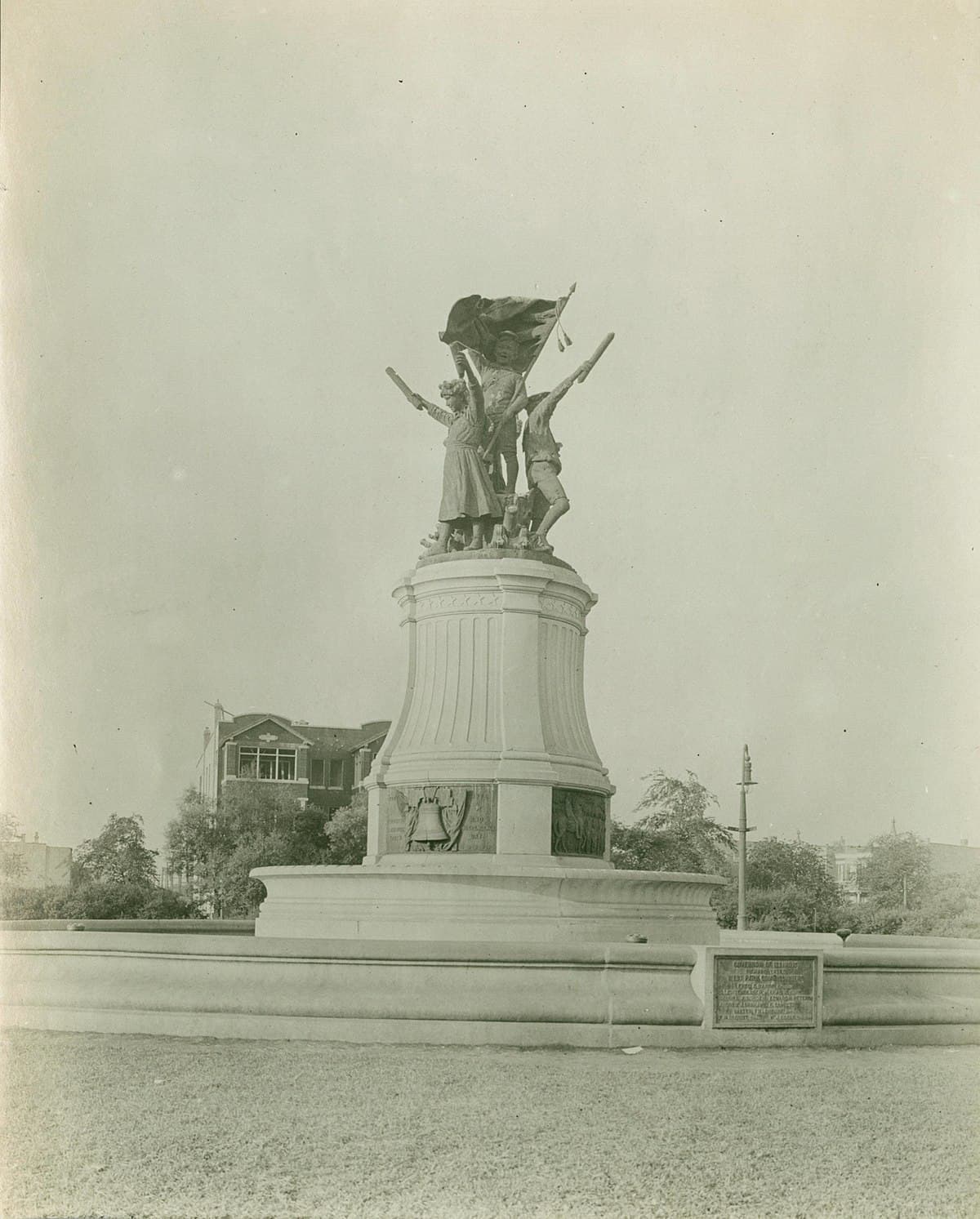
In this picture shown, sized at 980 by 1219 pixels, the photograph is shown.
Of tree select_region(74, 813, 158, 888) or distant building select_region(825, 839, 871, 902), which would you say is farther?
distant building select_region(825, 839, 871, 902)

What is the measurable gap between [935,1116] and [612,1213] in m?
3.05

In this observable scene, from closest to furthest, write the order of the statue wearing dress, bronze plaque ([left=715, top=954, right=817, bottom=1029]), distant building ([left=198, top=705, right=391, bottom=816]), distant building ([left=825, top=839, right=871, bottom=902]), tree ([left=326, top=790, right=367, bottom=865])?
bronze plaque ([left=715, top=954, right=817, bottom=1029]), the statue wearing dress, tree ([left=326, top=790, right=367, bottom=865]), distant building ([left=825, top=839, right=871, bottom=902]), distant building ([left=198, top=705, right=391, bottom=816])

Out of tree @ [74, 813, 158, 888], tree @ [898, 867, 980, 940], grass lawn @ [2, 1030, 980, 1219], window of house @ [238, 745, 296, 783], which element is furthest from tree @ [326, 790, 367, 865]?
grass lawn @ [2, 1030, 980, 1219]

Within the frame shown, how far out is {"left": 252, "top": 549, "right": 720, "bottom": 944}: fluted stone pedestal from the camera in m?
14.4

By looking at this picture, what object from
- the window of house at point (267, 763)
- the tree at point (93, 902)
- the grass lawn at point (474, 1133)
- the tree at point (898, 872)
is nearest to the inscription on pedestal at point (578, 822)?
the grass lawn at point (474, 1133)

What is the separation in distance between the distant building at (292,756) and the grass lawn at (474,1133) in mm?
46733

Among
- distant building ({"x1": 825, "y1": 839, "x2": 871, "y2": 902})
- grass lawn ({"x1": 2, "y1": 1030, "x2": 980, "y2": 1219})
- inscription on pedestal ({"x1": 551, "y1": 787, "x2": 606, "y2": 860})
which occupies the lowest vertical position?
distant building ({"x1": 825, "y1": 839, "x2": 871, "y2": 902})

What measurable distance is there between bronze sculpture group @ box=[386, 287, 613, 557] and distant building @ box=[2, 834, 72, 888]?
1730cm

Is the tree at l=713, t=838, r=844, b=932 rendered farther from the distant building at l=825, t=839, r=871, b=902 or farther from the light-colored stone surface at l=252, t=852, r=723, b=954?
the light-colored stone surface at l=252, t=852, r=723, b=954

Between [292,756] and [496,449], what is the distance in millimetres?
42627

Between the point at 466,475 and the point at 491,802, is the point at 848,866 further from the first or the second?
the point at 491,802

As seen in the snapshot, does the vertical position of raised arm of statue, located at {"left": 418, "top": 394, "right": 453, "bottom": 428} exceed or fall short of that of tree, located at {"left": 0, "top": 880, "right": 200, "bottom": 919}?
it exceeds it

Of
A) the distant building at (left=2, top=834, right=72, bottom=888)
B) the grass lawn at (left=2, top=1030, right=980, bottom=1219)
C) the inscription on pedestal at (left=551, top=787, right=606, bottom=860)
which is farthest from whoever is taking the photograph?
the distant building at (left=2, top=834, right=72, bottom=888)

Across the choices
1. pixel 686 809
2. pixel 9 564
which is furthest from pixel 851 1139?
pixel 686 809
